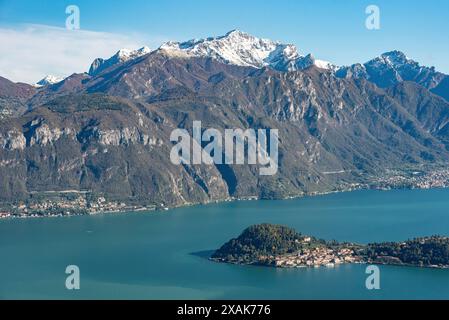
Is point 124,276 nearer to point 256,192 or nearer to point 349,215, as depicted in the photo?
point 349,215

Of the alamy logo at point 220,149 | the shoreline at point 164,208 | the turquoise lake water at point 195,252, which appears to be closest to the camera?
the turquoise lake water at point 195,252

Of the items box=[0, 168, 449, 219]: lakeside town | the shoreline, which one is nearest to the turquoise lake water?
the shoreline

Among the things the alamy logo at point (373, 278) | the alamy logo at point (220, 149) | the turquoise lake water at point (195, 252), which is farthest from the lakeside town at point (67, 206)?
the alamy logo at point (373, 278)

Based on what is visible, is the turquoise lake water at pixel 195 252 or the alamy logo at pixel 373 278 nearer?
the turquoise lake water at pixel 195 252

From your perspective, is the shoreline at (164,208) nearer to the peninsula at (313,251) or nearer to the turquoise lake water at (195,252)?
the turquoise lake water at (195,252)

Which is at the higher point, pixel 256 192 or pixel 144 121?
pixel 144 121
